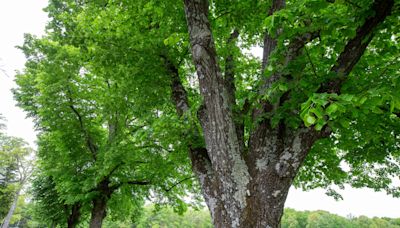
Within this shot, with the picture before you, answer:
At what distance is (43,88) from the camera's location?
7164 mm

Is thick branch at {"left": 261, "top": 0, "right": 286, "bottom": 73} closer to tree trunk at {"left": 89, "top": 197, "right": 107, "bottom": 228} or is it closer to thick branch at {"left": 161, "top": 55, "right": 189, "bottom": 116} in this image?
thick branch at {"left": 161, "top": 55, "right": 189, "bottom": 116}

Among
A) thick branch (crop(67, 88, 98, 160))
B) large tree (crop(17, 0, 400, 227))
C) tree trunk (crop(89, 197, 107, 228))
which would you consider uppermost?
thick branch (crop(67, 88, 98, 160))

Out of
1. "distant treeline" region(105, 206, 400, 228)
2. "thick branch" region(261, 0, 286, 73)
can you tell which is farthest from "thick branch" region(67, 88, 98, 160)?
"distant treeline" region(105, 206, 400, 228)

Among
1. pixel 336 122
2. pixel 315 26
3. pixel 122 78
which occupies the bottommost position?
pixel 336 122

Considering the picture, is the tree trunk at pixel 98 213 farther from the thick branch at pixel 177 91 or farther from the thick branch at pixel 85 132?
the thick branch at pixel 177 91

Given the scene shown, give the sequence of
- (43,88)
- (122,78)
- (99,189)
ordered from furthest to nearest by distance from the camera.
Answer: (99,189), (43,88), (122,78)

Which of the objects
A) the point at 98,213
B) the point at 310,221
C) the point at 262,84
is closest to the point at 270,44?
the point at 262,84

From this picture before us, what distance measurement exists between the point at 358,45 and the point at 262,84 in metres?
1.12

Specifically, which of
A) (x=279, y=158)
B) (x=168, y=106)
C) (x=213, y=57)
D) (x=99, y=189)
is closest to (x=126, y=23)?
(x=168, y=106)

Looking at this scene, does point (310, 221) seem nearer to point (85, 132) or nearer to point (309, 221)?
point (309, 221)

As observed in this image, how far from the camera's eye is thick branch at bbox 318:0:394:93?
2324 mm

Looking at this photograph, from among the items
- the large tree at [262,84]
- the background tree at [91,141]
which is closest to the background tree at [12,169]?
the background tree at [91,141]

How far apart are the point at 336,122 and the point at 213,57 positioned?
1518 mm

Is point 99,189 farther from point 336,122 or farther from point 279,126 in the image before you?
point 336,122
